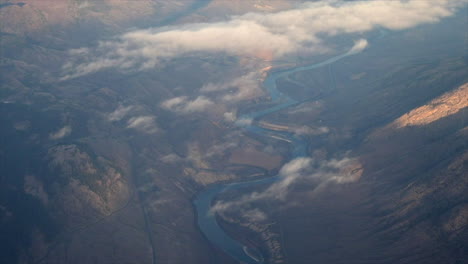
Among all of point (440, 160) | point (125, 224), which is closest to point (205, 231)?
point (125, 224)

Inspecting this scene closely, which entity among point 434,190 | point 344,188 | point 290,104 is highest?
point 434,190

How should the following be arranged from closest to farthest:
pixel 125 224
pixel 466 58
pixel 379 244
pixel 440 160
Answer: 1. pixel 379 244
2. pixel 440 160
3. pixel 125 224
4. pixel 466 58

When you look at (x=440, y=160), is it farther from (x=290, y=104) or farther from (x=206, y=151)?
(x=290, y=104)

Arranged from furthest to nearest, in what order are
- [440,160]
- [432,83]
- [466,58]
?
[466,58], [432,83], [440,160]

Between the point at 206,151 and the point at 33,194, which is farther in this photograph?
the point at 206,151

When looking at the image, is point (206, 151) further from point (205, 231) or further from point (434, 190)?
point (434, 190)

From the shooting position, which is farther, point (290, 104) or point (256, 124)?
point (290, 104)

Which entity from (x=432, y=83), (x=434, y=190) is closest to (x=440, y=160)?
(x=434, y=190)

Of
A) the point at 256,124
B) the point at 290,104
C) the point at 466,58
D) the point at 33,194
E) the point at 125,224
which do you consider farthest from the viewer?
the point at 290,104

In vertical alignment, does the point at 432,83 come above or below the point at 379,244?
above
